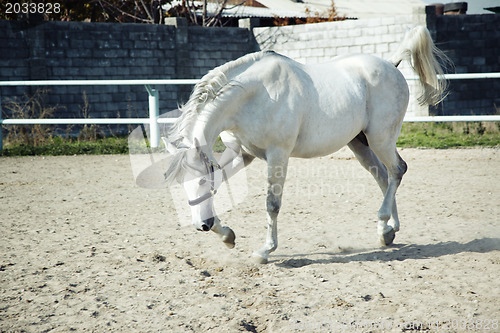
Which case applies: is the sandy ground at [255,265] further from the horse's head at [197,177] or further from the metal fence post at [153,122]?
the metal fence post at [153,122]

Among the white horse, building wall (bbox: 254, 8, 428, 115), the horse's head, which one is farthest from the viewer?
building wall (bbox: 254, 8, 428, 115)

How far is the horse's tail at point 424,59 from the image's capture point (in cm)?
481

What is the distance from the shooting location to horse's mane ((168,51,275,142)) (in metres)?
3.48

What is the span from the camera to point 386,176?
4.77 meters

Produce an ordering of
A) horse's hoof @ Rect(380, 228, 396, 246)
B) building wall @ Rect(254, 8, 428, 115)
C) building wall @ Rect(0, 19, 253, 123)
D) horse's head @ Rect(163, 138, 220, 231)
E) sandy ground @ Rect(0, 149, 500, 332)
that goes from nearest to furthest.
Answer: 1. sandy ground @ Rect(0, 149, 500, 332)
2. horse's head @ Rect(163, 138, 220, 231)
3. horse's hoof @ Rect(380, 228, 396, 246)
4. building wall @ Rect(0, 19, 253, 123)
5. building wall @ Rect(254, 8, 428, 115)

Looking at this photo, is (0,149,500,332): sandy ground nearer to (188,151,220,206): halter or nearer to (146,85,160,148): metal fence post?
(188,151,220,206): halter

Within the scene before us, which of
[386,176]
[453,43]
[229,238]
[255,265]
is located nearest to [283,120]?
[229,238]

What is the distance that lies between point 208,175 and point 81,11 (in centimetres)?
1707

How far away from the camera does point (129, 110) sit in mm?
13508

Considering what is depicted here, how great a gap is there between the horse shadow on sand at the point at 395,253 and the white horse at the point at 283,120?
0.50 feet

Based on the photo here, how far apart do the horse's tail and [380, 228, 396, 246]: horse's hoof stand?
147 cm

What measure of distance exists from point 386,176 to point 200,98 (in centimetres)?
207

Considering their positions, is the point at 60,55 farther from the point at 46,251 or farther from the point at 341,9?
the point at 341,9

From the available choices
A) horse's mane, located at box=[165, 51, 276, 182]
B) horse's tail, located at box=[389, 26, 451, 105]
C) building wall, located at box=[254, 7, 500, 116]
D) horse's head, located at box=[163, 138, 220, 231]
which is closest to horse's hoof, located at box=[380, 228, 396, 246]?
horse's tail, located at box=[389, 26, 451, 105]
